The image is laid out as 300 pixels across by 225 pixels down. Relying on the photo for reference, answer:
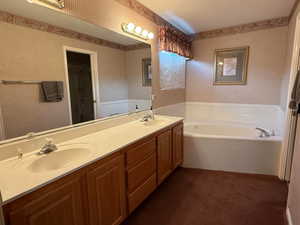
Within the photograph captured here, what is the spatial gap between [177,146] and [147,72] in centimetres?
118

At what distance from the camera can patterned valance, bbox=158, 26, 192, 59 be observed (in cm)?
277

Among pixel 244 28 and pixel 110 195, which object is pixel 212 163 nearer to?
pixel 110 195

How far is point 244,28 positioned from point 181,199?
10.5 feet

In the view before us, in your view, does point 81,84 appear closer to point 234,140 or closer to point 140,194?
point 140,194

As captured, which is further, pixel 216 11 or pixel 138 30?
pixel 216 11

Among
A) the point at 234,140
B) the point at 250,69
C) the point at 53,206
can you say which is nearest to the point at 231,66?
the point at 250,69

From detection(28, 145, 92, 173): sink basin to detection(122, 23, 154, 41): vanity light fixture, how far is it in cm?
153

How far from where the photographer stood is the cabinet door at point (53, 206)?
2.76ft

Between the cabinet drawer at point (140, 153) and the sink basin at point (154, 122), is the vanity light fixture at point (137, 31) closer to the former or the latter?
the sink basin at point (154, 122)

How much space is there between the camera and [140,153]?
1.71 metres

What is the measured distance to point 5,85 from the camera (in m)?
1.19

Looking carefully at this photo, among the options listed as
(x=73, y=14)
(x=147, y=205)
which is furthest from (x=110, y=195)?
(x=73, y=14)

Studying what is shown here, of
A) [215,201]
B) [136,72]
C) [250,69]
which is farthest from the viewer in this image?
[250,69]

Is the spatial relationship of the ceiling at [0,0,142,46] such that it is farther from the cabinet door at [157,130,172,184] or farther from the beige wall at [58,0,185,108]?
the cabinet door at [157,130,172,184]
